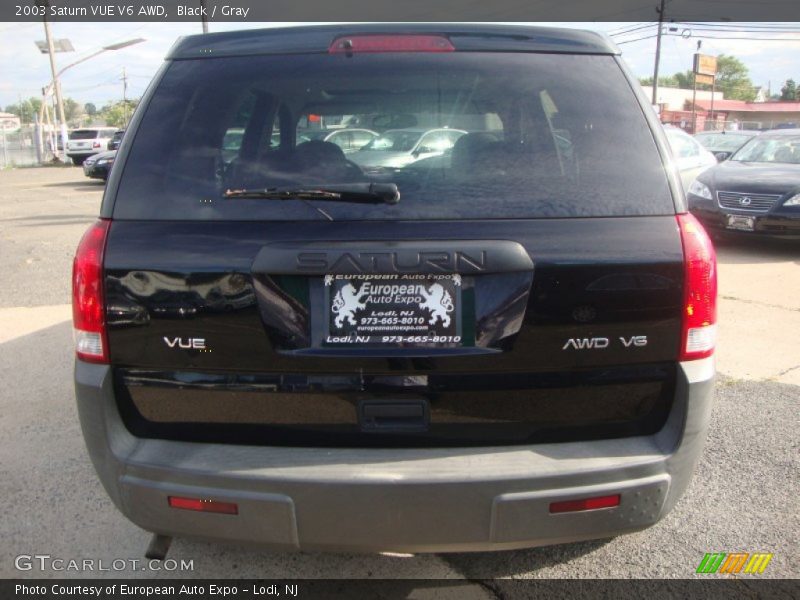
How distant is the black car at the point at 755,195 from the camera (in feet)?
29.2

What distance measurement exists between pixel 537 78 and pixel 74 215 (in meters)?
13.3

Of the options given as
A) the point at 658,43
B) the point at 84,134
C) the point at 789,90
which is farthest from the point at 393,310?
the point at 789,90

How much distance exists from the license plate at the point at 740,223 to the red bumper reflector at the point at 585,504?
8.21 meters

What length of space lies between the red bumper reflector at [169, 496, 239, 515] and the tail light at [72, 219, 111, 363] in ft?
1.59

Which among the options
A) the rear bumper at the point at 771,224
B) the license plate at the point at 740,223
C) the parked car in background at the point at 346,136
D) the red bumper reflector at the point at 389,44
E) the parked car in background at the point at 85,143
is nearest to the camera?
the red bumper reflector at the point at 389,44

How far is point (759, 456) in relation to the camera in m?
3.62

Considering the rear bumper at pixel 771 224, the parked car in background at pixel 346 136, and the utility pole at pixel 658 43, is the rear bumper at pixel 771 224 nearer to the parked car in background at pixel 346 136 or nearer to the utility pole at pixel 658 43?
the parked car in background at pixel 346 136

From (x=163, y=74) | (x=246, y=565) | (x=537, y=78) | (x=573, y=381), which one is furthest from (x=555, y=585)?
(x=163, y=74)

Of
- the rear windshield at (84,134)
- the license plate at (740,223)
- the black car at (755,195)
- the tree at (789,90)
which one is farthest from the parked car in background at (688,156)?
the tree at (789,90)

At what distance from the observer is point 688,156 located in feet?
40.9

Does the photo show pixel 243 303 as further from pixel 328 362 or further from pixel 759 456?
pixel 759 456

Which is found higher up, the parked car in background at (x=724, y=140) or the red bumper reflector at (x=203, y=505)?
the parked car in background at (x=724, y=140)

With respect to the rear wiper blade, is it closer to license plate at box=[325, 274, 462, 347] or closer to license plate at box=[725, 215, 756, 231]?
license plate at box=[325, 274, 462, 347]

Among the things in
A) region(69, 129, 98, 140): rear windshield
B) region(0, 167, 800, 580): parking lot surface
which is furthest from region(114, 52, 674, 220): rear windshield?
region(69, 129, 98, 140): rear windshield
